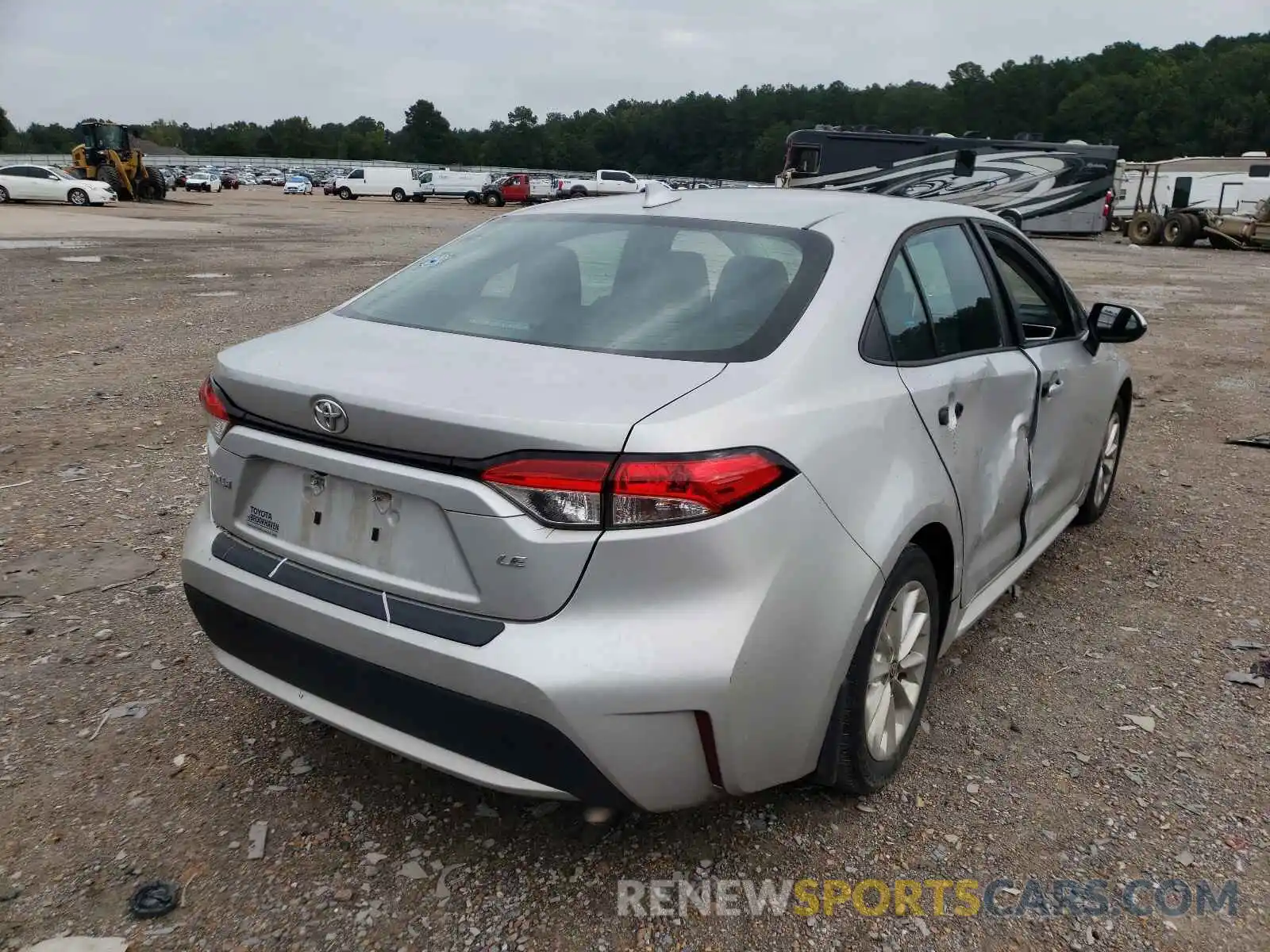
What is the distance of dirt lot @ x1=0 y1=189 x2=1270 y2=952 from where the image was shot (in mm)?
2277

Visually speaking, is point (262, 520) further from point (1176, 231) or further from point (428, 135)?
point (428, 135)

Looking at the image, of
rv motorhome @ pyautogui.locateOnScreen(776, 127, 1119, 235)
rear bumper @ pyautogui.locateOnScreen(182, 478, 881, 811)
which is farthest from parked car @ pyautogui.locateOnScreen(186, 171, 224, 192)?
→ rear bumper @ pyautogui.locateOnScreen(182, 478, 881, 811)

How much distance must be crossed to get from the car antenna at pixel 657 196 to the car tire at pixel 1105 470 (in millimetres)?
2465

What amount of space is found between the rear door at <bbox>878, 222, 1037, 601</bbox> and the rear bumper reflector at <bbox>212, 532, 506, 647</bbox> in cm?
131

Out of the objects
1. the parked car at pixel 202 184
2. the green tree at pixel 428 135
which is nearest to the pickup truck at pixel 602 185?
the parked car at pixel 202 184

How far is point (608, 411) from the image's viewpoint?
2.04m

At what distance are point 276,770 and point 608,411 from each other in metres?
1.56

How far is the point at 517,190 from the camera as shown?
52906mm

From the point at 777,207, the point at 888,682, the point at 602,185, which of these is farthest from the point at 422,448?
the point at 602,185

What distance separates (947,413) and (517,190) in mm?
52804

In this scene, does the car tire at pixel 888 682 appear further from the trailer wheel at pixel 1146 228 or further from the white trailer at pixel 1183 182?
the white trailer at pixel 1183 182

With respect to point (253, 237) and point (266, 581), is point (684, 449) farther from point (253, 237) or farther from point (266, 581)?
point (253, 237)

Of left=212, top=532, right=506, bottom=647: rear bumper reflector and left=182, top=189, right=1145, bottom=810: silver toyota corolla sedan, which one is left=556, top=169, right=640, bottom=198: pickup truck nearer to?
left=182, top=189, right=1145, bottom=810: silver toyota corolla sedan

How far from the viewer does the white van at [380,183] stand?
5706cm
